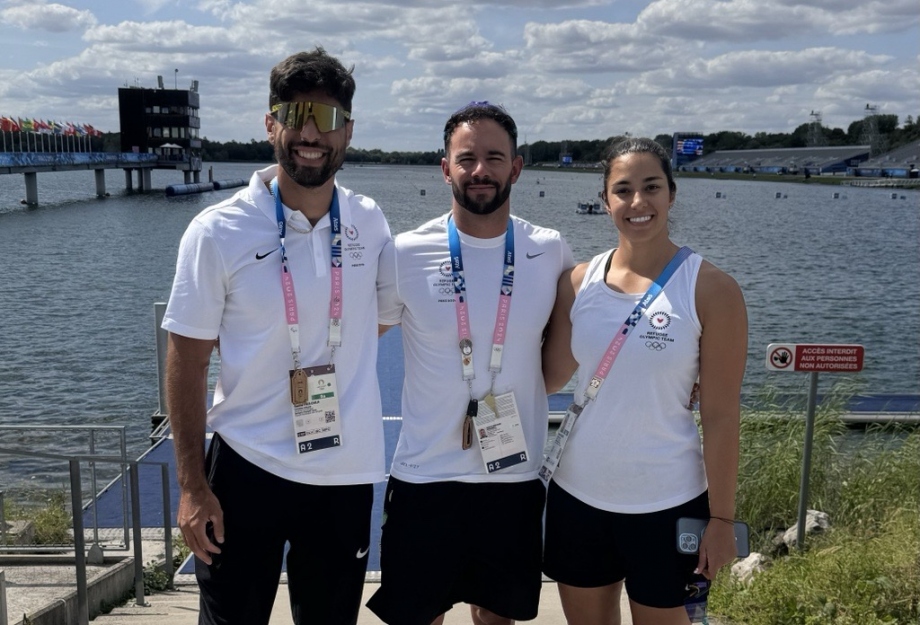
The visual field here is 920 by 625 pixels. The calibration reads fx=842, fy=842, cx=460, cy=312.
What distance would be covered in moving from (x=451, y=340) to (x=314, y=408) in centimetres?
55

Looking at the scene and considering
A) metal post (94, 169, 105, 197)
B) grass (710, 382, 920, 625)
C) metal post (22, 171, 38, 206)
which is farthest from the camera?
metal post (94, 169, 105, 197)

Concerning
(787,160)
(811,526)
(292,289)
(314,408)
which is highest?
(787,160)

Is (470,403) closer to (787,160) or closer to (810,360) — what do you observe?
(810,360)

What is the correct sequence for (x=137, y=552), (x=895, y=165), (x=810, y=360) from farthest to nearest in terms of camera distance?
(x=895, y=165), (x=137, y=552), (x=810, y=360)

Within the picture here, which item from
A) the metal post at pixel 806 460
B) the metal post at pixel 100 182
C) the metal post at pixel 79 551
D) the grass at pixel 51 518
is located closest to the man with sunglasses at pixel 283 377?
the metal post at pixel 79 551

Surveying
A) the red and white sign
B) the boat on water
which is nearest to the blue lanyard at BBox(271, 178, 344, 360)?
the red and white sign

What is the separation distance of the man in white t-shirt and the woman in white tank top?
0.58 feet

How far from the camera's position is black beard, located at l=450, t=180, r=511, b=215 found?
10.1 feet

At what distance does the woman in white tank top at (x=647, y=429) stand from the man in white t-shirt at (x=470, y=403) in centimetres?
18

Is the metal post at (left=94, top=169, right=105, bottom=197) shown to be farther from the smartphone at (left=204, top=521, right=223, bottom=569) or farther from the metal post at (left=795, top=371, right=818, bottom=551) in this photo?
the smartphone at (left=204, top=521, right=223, bottom=569)

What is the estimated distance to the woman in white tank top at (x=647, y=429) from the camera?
9.25 feet

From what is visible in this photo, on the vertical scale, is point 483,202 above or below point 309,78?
below

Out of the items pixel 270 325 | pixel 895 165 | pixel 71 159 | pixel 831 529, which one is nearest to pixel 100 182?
pixel 71 159

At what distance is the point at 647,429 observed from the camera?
286 cm
